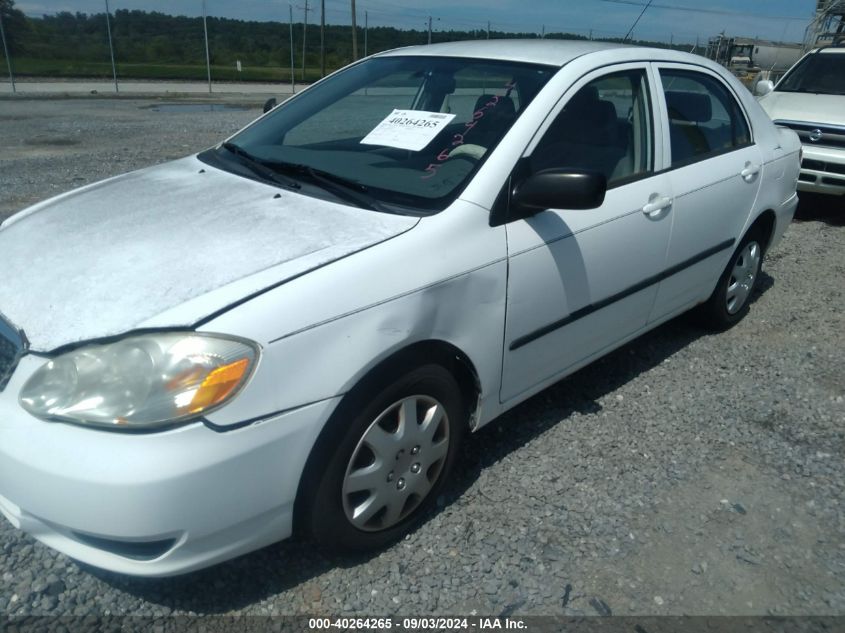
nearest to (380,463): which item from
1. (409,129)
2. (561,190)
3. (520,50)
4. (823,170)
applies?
(561,190)

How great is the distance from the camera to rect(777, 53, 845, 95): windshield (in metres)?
7.71

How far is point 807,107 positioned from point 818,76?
3.28ft

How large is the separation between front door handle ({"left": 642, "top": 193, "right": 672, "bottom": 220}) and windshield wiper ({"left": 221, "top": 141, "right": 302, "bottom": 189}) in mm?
1523

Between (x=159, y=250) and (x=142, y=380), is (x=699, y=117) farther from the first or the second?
(x=142, y=380)

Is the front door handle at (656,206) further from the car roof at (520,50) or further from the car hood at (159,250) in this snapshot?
the car hood at (159,250)

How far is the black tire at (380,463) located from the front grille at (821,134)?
6.00 meters

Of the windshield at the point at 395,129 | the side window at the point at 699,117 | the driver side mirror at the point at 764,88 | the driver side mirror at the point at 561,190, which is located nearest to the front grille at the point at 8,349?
the windshield at the point at 395,129

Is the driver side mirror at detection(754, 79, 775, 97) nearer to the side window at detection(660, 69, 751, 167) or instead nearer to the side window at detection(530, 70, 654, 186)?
Answer: the side window at detection(660, 69, 751, 167)

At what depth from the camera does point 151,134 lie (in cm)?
1157

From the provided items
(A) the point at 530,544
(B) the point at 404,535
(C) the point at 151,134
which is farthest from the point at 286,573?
(C) the point at 151,134

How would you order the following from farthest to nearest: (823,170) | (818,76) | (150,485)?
(818,76), (823,170), (150,485)

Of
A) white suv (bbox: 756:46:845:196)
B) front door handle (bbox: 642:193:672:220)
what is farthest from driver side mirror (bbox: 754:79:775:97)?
front door handle (bbox: 642:193:672:220)

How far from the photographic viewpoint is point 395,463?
2336 mm

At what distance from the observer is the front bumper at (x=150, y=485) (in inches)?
70.4
